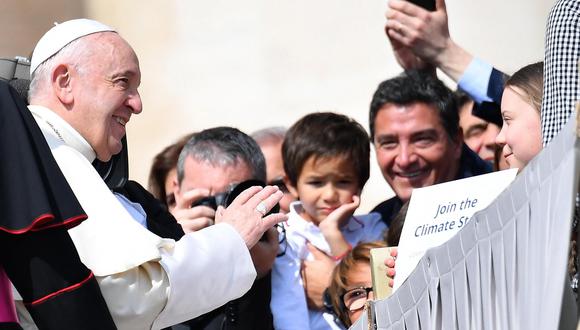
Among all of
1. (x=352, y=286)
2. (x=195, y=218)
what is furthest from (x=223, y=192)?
(x=352, y=286)

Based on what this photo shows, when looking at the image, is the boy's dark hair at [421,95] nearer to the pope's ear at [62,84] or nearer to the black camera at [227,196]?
the black camera at [227,196]

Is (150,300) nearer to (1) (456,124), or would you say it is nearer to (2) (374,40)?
(1) (456,124)

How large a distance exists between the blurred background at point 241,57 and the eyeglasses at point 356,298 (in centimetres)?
393

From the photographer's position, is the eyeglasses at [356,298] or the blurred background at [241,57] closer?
the eyeglasses at [356,298]

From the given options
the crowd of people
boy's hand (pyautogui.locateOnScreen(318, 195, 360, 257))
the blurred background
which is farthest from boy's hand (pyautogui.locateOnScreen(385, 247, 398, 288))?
the blurred background

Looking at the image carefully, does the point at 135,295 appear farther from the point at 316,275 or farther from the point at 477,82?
the point at 477,82

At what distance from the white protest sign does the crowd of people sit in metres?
0.20

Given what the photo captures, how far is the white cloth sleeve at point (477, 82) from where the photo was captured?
18.1 feet

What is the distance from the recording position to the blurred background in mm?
8648

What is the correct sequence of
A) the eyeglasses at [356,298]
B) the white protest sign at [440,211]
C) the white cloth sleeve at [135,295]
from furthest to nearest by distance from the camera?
1. the eyeglasses at [356,298]
2. the white cloth sleeve at [135,295]
3. the white protest sign at [440,211]

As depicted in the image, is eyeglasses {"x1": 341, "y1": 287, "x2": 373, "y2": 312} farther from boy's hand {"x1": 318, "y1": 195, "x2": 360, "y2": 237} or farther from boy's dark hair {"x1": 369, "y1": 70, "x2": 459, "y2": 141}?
boy's dark hair {"x1": 369, "y1": 70, "x2": 459, "y2": 141}

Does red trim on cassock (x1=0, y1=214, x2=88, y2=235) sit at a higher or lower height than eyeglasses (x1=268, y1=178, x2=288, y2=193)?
higher

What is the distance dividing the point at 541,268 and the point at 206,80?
625 centimetres

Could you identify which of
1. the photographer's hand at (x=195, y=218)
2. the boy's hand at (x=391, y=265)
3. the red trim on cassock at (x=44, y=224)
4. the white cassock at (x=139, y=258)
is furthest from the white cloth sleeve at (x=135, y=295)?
the photographer's hand at (x=195, y=218)
